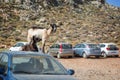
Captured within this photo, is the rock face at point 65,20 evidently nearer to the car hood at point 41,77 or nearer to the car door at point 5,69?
the car door at point 5,69

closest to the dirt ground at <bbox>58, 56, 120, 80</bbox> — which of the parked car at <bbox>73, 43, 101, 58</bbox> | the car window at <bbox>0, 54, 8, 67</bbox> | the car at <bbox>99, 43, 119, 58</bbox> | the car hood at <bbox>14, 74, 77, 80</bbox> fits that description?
the parked car at <bbox>73, 43, 101, 58</bbox>

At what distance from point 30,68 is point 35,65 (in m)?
0.43

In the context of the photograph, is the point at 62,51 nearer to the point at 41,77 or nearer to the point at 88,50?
the point at 88,50

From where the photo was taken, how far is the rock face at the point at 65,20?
7479cm

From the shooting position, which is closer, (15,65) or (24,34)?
(15,65)

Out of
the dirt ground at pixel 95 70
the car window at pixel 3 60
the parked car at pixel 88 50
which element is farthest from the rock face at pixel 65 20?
the car window at pixel 3 60

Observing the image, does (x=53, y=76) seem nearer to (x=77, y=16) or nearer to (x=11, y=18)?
(x=11, y=18)

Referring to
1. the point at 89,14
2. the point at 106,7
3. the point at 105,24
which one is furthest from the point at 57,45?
the point at 106,7

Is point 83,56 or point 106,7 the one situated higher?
point 106,7

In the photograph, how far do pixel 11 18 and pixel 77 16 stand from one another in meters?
16.5

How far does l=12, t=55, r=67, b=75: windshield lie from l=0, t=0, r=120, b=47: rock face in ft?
170

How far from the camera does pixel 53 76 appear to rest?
1164cm

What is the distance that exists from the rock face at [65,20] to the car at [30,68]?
51.9m

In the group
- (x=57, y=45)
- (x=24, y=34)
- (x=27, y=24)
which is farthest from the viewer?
(x=27, y=24)
